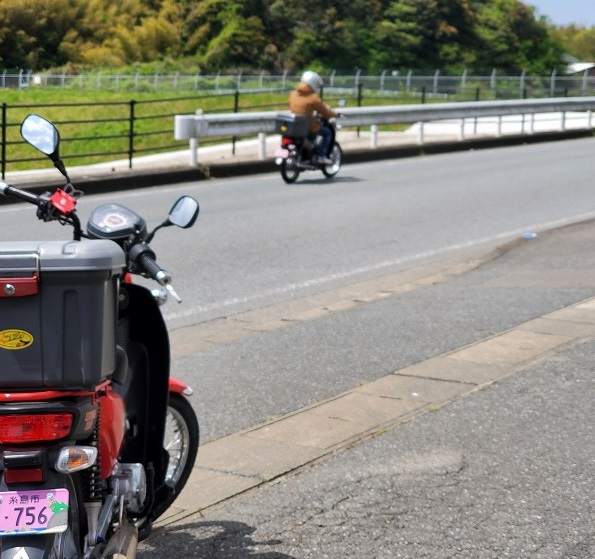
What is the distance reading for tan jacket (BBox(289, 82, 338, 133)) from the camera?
1954 centimetres

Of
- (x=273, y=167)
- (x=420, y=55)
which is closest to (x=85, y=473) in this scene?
(x=273, y=167)

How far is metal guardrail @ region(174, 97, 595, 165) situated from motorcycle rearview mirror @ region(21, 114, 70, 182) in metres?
15.1

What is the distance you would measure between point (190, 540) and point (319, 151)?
603 inches

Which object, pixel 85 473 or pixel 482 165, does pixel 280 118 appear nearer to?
pixel 482 165

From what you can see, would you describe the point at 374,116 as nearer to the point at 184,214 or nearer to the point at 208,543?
the point at 208,543

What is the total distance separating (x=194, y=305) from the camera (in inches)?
368

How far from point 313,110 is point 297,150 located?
0.87 meters

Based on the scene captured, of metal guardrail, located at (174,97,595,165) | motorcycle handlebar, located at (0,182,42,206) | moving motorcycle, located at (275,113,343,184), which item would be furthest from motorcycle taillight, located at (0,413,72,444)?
metal guardrail, located at (174,97,595,165)

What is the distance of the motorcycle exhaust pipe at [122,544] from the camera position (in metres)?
3.37

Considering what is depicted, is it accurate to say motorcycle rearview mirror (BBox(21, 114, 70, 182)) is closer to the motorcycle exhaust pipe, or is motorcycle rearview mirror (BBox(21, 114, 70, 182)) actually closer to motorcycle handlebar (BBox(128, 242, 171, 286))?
motorcycle handlebar (BBox(128, 242, 171, 286))

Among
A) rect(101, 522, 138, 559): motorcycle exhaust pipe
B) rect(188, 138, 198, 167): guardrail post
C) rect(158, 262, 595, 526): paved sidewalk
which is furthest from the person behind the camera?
rect(188, 138, 198, 167): guardrail post

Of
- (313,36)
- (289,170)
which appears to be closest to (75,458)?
(289,170)

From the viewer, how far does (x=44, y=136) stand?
3.84 meters

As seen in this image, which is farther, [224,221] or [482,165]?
[482,165]
